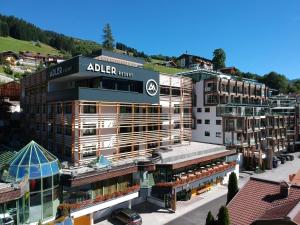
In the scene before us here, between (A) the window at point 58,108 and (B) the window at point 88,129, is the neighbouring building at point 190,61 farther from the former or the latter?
(B) the window at point 88,129

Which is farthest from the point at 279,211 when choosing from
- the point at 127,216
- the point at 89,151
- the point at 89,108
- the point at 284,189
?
the point at 89,108

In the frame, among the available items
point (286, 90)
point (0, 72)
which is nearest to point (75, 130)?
point (0, 72)

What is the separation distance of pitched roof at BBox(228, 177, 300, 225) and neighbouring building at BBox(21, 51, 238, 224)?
15.2m

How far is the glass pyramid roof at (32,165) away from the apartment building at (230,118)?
40090 mm

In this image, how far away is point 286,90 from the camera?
140 m

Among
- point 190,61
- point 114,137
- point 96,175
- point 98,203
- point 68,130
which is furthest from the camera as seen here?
point 190,61

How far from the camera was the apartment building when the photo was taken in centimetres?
5950

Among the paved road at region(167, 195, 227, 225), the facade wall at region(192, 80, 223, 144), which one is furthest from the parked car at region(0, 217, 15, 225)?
the facade wall at region(192, 80, 223, 144)

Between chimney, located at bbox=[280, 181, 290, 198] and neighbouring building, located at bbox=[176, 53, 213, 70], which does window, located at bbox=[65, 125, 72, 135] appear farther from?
neighbouring building, located at bbox=[176, 53, 213, 70]

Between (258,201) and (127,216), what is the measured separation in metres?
16.9

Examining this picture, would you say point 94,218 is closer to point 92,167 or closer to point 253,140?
point 92,167

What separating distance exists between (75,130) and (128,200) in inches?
459

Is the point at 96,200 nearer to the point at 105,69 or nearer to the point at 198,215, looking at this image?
the point at 198,215

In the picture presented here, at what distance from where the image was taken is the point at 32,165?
1043 inches
